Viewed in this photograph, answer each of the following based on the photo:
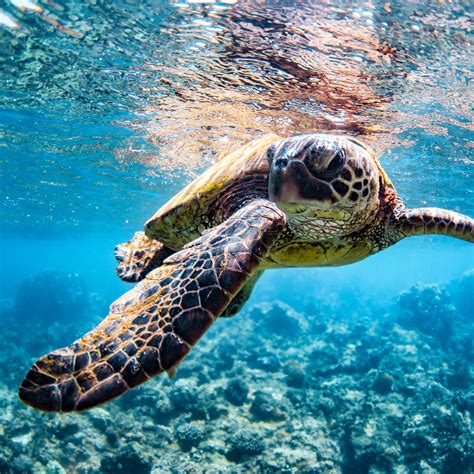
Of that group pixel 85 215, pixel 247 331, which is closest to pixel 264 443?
pixel 247 331

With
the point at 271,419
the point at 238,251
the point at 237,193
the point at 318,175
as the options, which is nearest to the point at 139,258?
the point at 237,193

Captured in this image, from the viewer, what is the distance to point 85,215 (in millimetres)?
27969

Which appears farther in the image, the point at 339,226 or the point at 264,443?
the point at 264,443

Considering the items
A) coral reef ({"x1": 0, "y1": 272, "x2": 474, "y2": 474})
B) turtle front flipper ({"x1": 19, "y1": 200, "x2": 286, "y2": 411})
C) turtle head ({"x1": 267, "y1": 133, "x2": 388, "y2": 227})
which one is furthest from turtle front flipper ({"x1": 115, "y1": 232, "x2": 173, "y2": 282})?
coral reef ({"x1": 0, "y1": 272, "x2": 474, "y2": 474})

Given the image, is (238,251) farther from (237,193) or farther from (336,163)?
(237,193)

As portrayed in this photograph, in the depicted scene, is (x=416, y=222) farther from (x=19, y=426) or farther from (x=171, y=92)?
(x=19, y=426)

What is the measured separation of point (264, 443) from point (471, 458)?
4.29 metres

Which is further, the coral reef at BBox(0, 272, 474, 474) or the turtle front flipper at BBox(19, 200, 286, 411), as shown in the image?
the coral reef at BBox(0, 272, 474, 474)

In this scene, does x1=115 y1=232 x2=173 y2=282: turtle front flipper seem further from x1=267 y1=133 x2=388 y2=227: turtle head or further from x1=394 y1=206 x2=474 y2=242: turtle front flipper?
x1=394 y1=206 x2=474 y2=242: turtle front flipper

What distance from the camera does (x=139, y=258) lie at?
5152mm

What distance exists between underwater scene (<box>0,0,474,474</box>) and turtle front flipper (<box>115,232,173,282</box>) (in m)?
0.04

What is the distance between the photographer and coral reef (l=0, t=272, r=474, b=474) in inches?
290

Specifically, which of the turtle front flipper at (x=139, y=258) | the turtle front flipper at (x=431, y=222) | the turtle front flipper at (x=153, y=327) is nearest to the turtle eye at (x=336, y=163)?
the turtle front flipper at (x=153, y=327)

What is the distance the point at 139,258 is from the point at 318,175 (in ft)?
11.6
